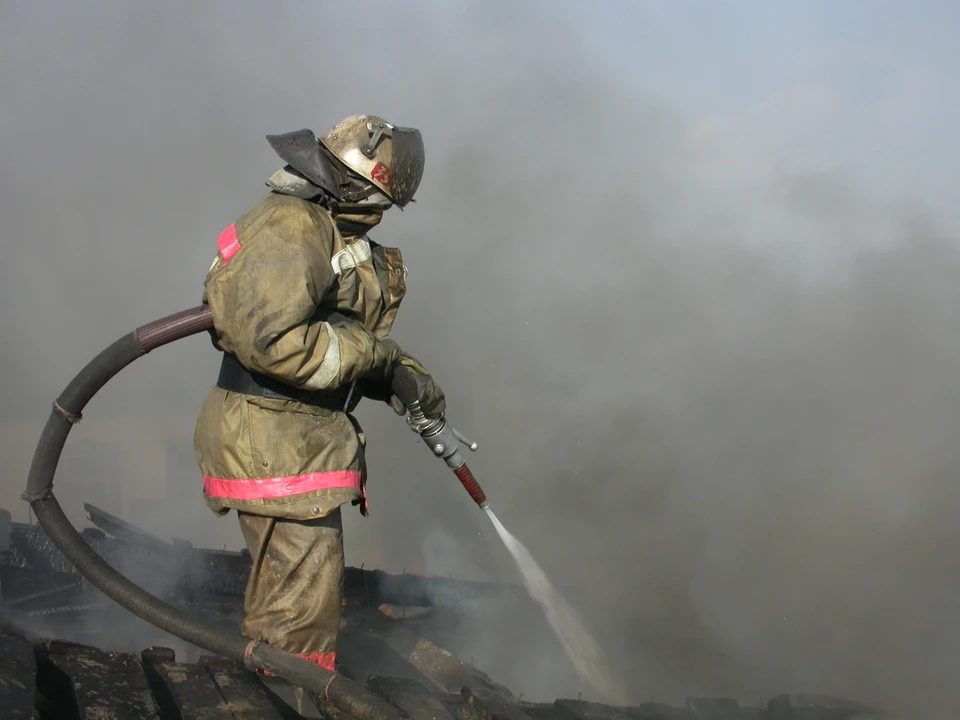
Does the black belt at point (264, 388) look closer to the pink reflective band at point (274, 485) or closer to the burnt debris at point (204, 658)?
the pink reflective band at point (274, 485)

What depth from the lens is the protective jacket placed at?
249 centimetres

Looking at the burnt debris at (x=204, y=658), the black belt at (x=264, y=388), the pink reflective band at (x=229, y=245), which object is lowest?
the burnt debris at (x=204, y=658)

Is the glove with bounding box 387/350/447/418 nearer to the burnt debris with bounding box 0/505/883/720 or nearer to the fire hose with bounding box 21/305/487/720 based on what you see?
the fire hose with bounding box 21/305/487/720

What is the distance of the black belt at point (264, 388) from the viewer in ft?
8.89

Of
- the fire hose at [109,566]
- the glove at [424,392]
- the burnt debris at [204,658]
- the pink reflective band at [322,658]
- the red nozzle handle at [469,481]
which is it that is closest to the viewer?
the burnt debris at [204,658]

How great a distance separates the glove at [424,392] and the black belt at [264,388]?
25cm

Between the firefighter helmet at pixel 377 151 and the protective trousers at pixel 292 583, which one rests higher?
the firefighter helmet at pixel 377 151

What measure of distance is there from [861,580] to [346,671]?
369 cm

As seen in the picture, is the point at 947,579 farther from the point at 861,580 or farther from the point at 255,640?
the point at 255,640

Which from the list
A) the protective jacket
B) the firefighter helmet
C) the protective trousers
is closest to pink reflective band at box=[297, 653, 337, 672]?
the protective trousers

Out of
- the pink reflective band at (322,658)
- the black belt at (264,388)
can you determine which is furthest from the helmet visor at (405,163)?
the pink reflective band at (322,658)

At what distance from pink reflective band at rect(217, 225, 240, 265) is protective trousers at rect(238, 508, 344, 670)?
2.54 ft

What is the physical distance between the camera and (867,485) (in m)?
6.46

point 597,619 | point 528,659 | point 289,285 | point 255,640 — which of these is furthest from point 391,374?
point 597,619
